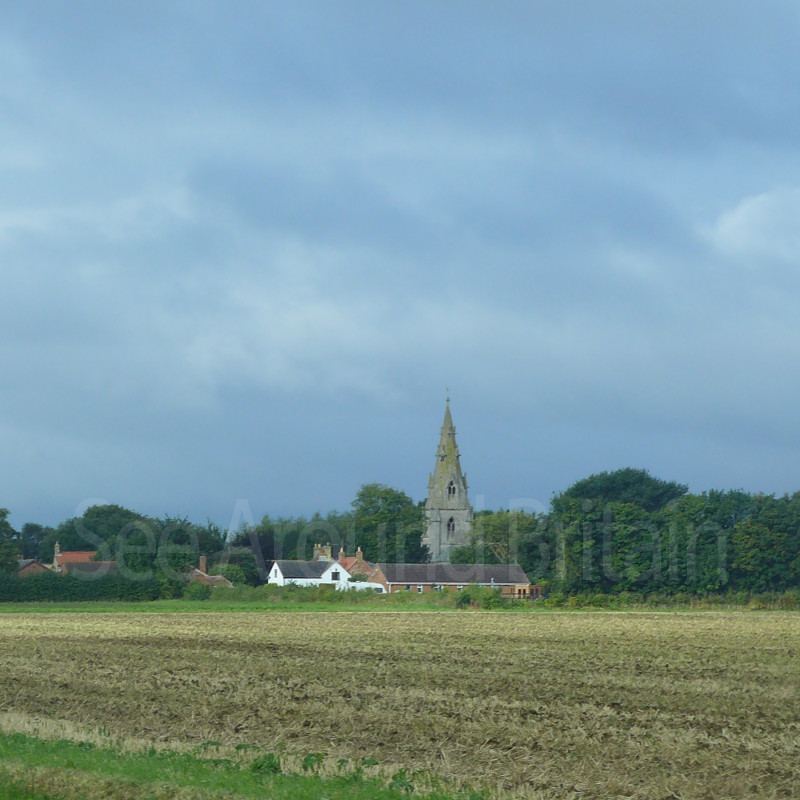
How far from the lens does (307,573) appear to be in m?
157

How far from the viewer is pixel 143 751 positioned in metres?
18.0

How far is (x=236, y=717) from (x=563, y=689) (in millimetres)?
8363

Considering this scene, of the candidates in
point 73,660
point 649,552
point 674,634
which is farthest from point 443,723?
point 649,552

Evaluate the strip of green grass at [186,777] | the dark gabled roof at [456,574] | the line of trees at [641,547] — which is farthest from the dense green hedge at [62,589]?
the strip of green grass at [186,777]

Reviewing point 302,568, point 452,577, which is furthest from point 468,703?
point 302,568

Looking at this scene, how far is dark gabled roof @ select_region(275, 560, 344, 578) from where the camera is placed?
511ft

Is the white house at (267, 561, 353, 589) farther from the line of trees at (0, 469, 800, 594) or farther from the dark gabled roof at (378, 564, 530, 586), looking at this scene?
the line of trees at (0, 469, 800, 594)

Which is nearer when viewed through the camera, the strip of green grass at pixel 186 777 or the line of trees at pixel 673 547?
the strip of green grass at pixel 186 777

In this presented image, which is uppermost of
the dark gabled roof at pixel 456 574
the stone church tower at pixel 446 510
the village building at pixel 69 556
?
the stone church tower at pixel 446 510

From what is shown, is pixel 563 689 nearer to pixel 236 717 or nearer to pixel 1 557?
pixel 236 717

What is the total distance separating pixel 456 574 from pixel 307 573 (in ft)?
77.1

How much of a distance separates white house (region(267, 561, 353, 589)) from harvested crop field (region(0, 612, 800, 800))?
359 feet

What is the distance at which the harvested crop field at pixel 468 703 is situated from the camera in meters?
16.5

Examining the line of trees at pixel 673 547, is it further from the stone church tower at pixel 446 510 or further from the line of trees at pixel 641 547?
the stone church tower at pixel 446 510
